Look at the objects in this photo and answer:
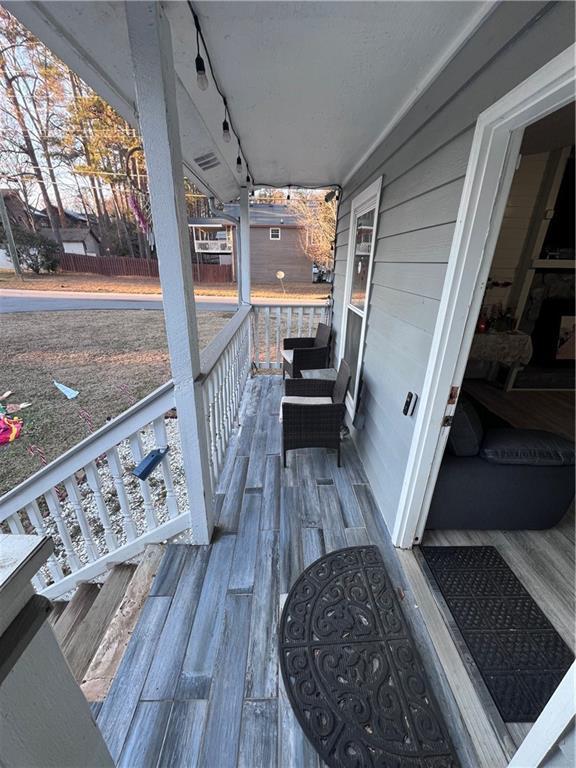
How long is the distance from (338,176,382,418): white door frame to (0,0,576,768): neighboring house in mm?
73

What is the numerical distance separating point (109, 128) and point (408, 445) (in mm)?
2819

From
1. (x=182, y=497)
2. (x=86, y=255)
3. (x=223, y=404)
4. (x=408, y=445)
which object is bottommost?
(x=182, y=497)

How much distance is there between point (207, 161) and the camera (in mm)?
2648

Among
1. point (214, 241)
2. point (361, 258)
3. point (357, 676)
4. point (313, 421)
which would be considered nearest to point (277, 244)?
point (214, 241)

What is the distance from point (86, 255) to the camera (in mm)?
2086

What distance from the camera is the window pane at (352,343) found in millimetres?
2895

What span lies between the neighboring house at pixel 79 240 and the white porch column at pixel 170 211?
104 cm

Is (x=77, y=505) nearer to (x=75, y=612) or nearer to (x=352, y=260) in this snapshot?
(x=75, y=612)

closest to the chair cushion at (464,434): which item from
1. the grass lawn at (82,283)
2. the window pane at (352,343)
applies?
the window pane at (352,343)

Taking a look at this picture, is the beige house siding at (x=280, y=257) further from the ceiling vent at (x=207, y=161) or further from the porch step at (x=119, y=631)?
the porch step at (x=119, y=631)

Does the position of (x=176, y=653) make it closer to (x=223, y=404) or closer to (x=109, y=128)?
(x=223, y=404)

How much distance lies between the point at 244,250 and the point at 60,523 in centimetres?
348

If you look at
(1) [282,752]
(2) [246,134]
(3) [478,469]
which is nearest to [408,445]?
(3) [478,469]

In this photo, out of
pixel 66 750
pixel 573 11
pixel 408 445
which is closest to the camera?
pixel 66 750
